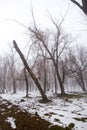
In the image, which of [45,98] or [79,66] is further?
[79,66]

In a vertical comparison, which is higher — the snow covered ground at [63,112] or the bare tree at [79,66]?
the bare tree at [79,66]

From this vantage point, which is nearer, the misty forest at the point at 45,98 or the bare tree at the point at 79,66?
the misty forest at the point at 45,98

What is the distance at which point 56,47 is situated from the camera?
98.7 feet

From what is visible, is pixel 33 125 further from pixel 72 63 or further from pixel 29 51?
pixel 72 63

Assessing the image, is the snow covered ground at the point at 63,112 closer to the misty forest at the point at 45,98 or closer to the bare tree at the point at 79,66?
the misty forest at the point at 45,98

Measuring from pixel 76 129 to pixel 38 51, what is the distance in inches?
1040

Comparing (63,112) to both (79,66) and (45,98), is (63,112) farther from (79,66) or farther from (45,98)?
(79,66)

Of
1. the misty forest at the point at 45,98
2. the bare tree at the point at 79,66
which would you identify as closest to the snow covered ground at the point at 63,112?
the misty forest at the point at 45,98

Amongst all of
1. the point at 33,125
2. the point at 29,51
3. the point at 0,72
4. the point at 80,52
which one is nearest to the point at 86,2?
the point at 33,125

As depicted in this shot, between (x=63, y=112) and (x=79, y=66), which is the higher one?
(x=79, y=66)

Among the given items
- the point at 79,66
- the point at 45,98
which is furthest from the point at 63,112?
the point at 79,66

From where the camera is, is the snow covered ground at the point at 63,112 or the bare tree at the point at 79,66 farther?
the bare tree at the point at 79,66

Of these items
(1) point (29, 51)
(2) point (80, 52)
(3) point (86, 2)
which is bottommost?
(3) point (86, 2)

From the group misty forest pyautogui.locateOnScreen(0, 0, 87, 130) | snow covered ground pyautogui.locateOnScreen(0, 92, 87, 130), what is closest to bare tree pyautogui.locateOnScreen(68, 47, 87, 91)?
misty forest pyautogui.locateOnScreen(0, 0, 87, 130)
